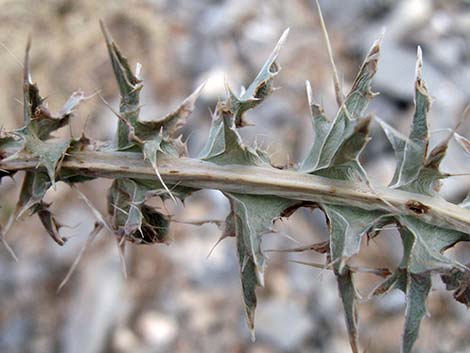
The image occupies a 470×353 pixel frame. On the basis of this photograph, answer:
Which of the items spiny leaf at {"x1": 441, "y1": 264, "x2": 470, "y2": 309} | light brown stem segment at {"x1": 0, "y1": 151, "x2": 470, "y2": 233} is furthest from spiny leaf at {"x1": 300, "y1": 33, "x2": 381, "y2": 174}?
spiny leaf at {"x1": 441, "y1": 264, "x2": 470, "y2": 309}

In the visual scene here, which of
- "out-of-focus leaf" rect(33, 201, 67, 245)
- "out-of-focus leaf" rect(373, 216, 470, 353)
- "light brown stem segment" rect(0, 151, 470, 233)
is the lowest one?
"out-of-focus leaf" rect(33, 201, 67, 245)

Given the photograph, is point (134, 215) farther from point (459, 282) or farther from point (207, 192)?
point (207, 192)

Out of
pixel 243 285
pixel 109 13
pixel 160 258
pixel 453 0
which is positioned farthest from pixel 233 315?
pixel 453 0

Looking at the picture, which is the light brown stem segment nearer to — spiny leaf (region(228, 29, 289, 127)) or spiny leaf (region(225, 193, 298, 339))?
spiny leaf (region(225, 193, 298, 339))

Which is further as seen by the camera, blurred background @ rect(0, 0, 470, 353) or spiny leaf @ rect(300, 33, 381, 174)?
blurred background @ rect(0, 0, 470, 353)

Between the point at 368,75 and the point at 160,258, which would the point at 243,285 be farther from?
the point at 160,258

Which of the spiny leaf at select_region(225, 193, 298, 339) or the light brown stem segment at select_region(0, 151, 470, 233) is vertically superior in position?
the light brown stem segment at select_region(0, 151, 470, 233)

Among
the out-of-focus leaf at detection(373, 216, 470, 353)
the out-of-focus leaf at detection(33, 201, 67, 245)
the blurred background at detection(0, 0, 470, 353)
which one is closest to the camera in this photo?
the out-of-focus leaf at detection(373, 216, 470, 353)

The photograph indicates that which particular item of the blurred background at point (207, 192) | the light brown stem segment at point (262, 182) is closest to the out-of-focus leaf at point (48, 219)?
the light brown stem segment at point (262, 182)
